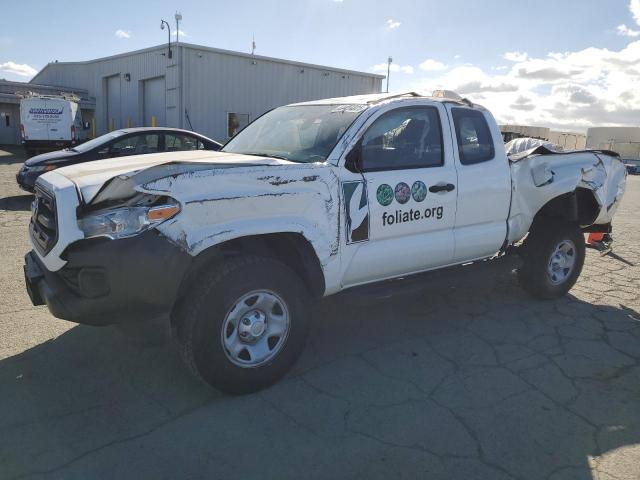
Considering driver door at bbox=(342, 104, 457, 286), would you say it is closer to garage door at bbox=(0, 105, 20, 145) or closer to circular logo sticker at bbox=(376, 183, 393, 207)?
circular logo sticker at bbox=(376, 183, 393, 207)

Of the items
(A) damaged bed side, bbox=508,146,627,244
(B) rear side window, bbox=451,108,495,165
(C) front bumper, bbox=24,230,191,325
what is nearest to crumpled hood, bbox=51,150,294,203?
(C) front bumper, bbox=24,230,191,325

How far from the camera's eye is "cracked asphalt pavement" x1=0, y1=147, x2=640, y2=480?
105 inches

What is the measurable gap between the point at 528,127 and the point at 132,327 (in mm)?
44337

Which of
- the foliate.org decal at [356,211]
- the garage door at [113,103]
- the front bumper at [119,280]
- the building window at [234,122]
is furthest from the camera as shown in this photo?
the garage door at [113,103]

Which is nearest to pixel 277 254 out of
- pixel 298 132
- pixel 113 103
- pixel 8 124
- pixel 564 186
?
pixel 298 132

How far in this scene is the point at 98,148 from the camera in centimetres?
963

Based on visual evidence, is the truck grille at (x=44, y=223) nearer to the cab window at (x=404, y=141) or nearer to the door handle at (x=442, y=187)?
the cab window at (x=404, y=141)

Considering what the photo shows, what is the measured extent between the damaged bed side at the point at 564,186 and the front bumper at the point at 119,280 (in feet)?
10.6

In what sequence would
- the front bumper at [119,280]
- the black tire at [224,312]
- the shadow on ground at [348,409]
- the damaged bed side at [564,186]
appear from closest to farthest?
the shadow on ground at [348,409]
the front bumper at [119,280]
the black tire at [224,312]
the damaged bed side at [564,186]

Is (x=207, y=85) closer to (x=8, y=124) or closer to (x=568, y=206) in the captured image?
(x=568, y=206)

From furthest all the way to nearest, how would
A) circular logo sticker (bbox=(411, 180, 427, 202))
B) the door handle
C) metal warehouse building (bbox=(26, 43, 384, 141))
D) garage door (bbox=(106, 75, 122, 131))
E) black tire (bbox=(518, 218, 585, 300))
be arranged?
garage door (bbox=(106, 75, 122, 131)) < metal warehouse building (bbox=(26, 43, 384, 141)) < black tire (bbox=(518, 218, 585, 300)) < the door handle < circular logo sticker (bbox=(411, 180, 427, 202))

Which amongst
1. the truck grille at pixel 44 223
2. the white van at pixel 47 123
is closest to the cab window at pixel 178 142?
the truck grille at pixel 44 223

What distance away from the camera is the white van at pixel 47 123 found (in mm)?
19234

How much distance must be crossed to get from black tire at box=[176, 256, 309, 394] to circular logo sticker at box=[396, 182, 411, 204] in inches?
39.9
